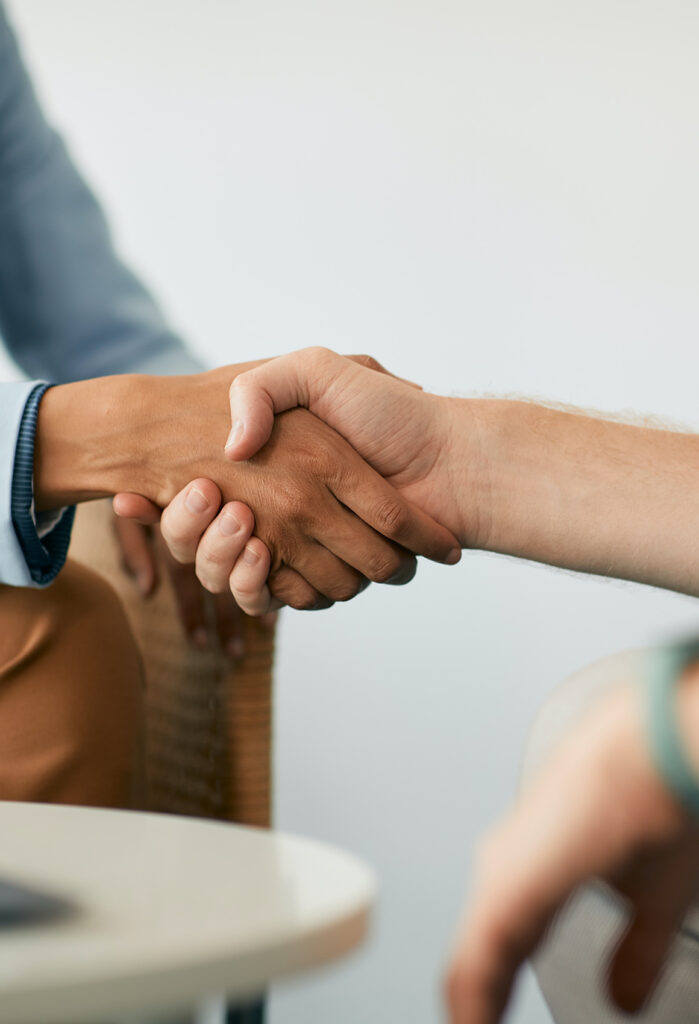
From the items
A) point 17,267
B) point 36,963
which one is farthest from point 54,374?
point 36,963

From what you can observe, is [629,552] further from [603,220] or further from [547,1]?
[547,1]

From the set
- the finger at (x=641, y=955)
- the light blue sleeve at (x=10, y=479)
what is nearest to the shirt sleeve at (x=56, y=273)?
the light blue sleeve at (x=10, y=479)

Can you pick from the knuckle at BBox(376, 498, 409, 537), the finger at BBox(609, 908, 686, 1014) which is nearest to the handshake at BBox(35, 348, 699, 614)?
the knuckle at BBox(376, 498, 409, 537)

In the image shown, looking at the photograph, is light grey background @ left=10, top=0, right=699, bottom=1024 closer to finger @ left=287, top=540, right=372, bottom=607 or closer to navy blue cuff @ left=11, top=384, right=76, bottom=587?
finger @ left=287, top=540, right=372, bottom=607

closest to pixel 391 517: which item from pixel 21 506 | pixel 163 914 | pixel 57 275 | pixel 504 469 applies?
pixel 504 469

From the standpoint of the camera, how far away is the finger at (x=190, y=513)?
0.86 meters

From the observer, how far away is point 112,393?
0.86 metres

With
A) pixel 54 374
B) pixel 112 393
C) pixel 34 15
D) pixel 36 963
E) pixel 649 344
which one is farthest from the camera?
pixel 34 15

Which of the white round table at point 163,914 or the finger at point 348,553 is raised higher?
the white round table at point 163,914

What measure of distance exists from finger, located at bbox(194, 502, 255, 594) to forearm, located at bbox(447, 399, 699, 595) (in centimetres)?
22

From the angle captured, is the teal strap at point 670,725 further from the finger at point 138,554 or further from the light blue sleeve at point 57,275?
the light blue sleeve at point 57,275

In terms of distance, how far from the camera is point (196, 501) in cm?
86

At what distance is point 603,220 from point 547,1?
0.37 metres

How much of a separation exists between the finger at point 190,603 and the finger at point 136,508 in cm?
7
